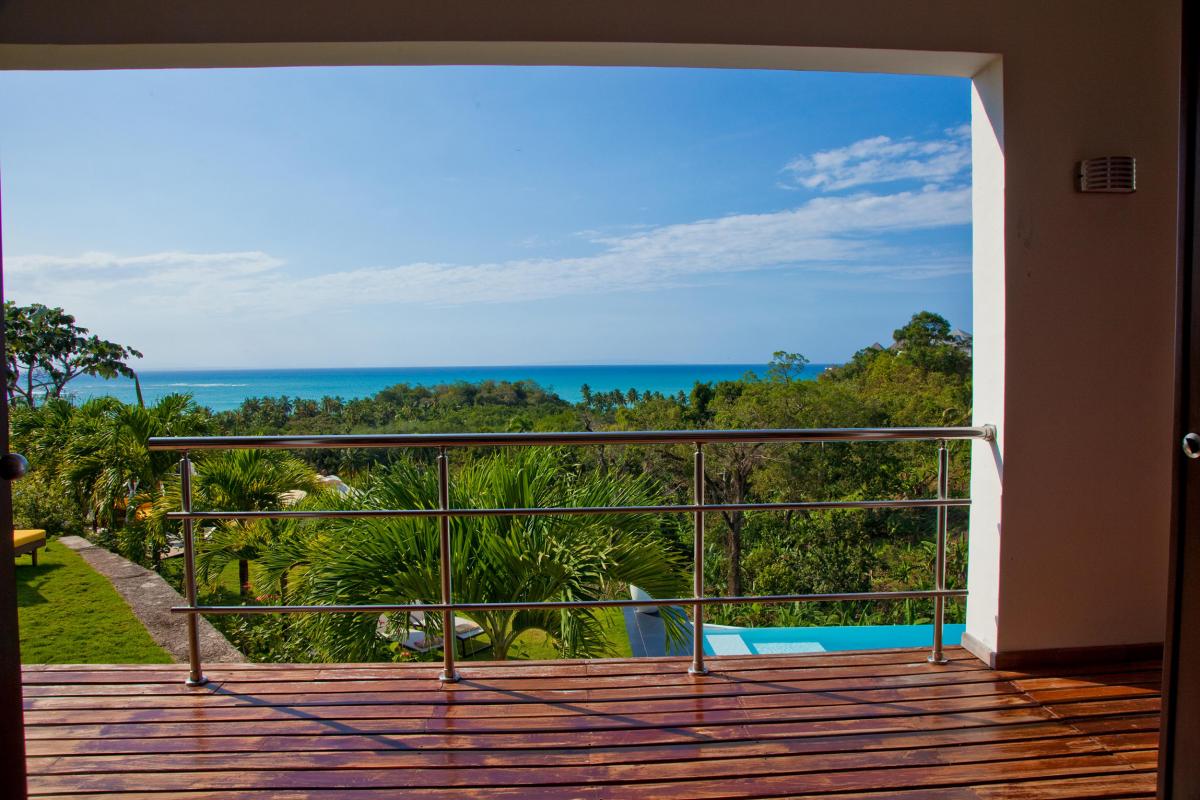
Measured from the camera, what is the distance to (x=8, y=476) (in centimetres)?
134

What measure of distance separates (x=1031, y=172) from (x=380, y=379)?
41.5 meters

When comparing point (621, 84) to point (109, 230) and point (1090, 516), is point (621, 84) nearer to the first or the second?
point (109, 230)

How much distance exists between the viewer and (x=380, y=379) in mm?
41188


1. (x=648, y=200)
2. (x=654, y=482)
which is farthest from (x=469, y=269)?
(x=654, y=482)

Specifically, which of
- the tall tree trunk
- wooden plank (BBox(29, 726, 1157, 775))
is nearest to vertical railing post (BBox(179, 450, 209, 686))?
wooden plank (BBox(29, 726, 1157, 775))

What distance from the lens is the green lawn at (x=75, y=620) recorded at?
4730 mm

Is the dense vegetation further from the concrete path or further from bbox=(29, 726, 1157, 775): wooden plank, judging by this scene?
bbox=(29, 726, 1157, 775): wooden plank

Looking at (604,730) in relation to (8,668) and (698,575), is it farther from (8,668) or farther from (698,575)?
(8,668)

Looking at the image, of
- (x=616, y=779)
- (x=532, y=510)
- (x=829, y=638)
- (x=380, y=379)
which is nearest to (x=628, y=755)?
(x=616, y=779)

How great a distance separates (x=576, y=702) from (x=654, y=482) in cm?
133

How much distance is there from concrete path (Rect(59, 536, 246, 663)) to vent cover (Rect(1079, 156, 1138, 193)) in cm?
451

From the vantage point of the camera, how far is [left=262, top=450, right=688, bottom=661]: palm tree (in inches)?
115

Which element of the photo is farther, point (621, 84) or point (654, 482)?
point (621, 84)

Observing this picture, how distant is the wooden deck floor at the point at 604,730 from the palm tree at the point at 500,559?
0.45m
